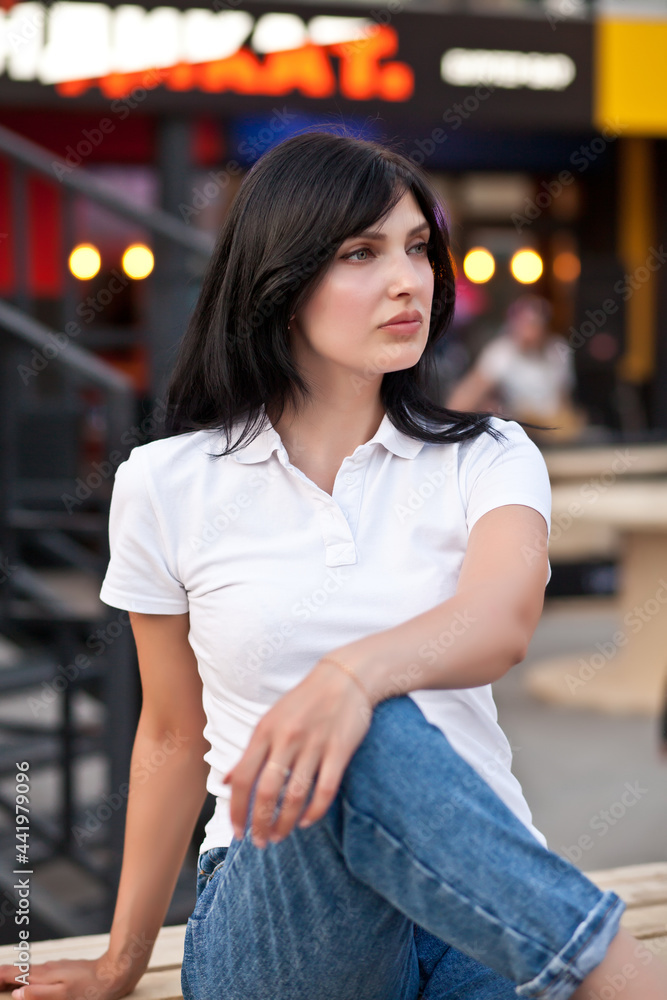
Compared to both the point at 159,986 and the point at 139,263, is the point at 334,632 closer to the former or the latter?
the point at 159,986

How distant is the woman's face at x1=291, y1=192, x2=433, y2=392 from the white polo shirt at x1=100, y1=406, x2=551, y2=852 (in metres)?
0.11

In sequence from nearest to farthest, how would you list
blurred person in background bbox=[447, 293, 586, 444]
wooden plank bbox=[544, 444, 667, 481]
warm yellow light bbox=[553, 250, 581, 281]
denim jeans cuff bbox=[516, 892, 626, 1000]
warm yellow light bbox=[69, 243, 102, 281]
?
denim jeans cuff bbox=[516, 892, 626, 1000] < warm yellow light bbox=[69, 243, 102, 281] < wooden plank bbox=[544, 444, 667, 481] < blurred person in background bbox=[447, 293, 586, 444] < warm yellow light bbox=[553, 250, 581, 281]

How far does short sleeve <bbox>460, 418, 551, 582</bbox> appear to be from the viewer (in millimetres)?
1322

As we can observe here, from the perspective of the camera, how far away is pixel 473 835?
1.05m

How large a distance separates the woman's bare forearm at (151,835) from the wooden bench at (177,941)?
71 millimetres

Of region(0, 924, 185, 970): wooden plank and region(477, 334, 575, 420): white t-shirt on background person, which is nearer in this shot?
region(0, 924, 185, 970): wooden plank

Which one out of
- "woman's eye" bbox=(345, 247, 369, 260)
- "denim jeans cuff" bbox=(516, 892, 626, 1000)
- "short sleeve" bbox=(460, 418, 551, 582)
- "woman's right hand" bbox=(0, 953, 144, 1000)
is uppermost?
"woman's eye" bbox=(345, 247, 369, 260)

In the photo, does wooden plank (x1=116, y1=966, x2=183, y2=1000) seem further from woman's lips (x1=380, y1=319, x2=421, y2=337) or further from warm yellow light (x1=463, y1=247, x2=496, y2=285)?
warm yellow light (x1=463, y1=247, x2=496, y2=285)

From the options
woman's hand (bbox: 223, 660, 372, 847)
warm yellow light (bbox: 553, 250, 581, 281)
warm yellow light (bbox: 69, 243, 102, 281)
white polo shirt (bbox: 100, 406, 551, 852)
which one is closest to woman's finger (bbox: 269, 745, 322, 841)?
woman's hand (bbox: 223, 660, 372, 847)

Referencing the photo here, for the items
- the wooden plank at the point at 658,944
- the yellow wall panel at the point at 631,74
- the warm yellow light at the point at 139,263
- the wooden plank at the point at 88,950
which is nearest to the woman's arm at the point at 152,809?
the wooden plank at the point at 88,950

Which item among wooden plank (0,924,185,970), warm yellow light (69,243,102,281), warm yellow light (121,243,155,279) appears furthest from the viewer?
warm yellow light (69,243,102,281)

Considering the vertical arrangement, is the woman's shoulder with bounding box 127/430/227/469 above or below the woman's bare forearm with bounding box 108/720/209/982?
above

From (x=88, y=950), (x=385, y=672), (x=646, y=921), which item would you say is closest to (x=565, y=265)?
(x=646, y=921)

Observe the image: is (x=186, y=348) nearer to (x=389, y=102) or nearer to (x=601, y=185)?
(x=389, y=102)
